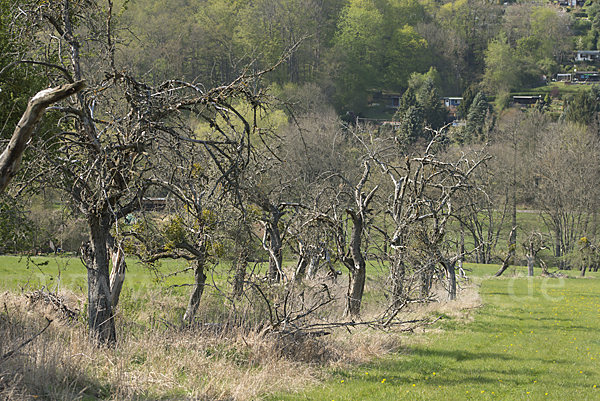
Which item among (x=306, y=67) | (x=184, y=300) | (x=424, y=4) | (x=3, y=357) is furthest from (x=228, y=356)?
(x=424, y=4)

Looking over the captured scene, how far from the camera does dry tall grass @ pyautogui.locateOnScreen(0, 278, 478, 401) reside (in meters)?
5.18

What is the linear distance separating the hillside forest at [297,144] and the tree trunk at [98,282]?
3 centimetres

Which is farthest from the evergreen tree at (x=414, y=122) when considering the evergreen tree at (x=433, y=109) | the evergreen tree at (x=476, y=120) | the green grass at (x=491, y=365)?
the green grass at (x=491, y=365)

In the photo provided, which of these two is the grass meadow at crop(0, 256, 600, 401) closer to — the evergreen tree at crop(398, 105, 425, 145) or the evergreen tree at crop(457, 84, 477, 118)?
the evergreen tree at crop(398, 105, 425, 145)

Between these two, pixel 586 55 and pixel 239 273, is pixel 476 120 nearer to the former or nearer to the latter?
pixel 239 273

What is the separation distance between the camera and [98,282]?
627cm

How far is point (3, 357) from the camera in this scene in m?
4.82

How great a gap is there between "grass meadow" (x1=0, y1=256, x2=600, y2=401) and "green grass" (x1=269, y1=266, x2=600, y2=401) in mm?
23

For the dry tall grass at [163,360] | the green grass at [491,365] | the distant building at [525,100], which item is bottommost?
the green grass at [491,365]

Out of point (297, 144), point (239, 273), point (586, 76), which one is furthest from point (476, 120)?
point (239, 273)

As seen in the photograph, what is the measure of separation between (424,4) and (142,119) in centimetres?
13690

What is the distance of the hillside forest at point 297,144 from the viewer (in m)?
5.76

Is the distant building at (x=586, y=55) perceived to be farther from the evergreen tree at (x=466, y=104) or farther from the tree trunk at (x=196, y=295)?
the tree trunk at (x=196, y=295)

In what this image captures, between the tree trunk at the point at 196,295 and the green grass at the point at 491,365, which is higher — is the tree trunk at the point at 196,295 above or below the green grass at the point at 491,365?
above
